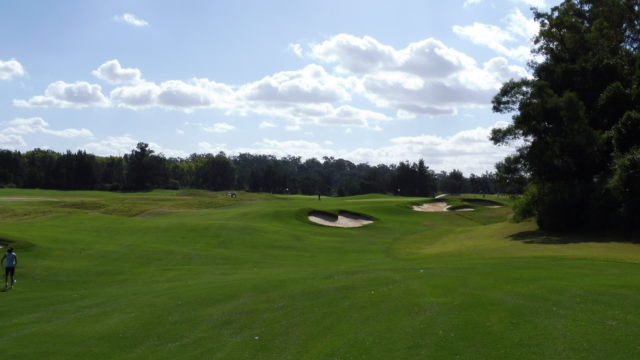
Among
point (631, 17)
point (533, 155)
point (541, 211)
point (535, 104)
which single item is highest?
point (631, 17)

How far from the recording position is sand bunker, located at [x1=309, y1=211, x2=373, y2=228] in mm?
54094

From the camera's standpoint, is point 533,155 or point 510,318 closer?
point 510,318

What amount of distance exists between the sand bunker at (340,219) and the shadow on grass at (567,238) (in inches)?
825

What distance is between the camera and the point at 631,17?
43.8 m

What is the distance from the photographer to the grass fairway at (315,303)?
11.0 meters

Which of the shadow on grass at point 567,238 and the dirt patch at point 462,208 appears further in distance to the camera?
the dirt patch at point 462,208

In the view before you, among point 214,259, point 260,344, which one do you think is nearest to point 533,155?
point 214,259

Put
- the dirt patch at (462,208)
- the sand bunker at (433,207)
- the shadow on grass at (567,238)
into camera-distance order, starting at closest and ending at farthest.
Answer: the shadow on grass at (567,238)
the sand bunker at (433,207)
the dirt patch at (462,208)

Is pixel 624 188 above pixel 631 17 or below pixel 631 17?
below

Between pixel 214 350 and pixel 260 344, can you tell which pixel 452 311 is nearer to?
pixel 260 344

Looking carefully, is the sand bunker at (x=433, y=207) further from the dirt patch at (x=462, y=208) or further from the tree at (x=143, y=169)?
the tree at (x=143, y=169)

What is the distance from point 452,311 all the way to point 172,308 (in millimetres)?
8724

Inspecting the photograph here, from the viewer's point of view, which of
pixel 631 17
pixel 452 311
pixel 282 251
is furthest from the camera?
pixel 631 17

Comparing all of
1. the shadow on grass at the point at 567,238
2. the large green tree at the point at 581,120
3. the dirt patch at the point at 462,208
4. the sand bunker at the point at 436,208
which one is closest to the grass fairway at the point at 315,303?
the shadow on grass at the point at 567,238
